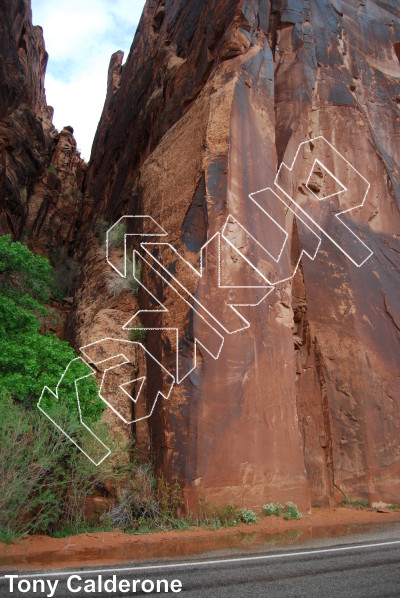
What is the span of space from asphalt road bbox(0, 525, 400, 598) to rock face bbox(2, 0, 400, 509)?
→ 13.4 ft

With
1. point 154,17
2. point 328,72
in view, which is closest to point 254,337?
point 328,72

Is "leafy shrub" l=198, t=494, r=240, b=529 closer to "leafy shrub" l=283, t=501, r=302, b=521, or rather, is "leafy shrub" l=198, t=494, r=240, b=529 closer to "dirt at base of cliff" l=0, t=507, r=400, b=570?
"dirt at base of cliff" l=0, t=507, r=400, b=570

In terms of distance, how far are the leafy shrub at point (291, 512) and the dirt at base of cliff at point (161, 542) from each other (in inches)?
5.3

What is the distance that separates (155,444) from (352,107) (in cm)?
1468

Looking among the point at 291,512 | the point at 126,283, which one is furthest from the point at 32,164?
the point at 291,512

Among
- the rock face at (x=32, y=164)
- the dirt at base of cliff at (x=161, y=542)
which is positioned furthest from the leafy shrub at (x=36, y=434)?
the rock face at (x=32, y=164)

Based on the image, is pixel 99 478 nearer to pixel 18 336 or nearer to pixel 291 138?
pixel 18 336

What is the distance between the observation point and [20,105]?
26.7m

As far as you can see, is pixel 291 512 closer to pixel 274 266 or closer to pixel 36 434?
pixel 36 434

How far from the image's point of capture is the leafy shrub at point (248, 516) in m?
10.9

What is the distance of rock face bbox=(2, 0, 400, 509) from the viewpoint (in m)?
12.1
